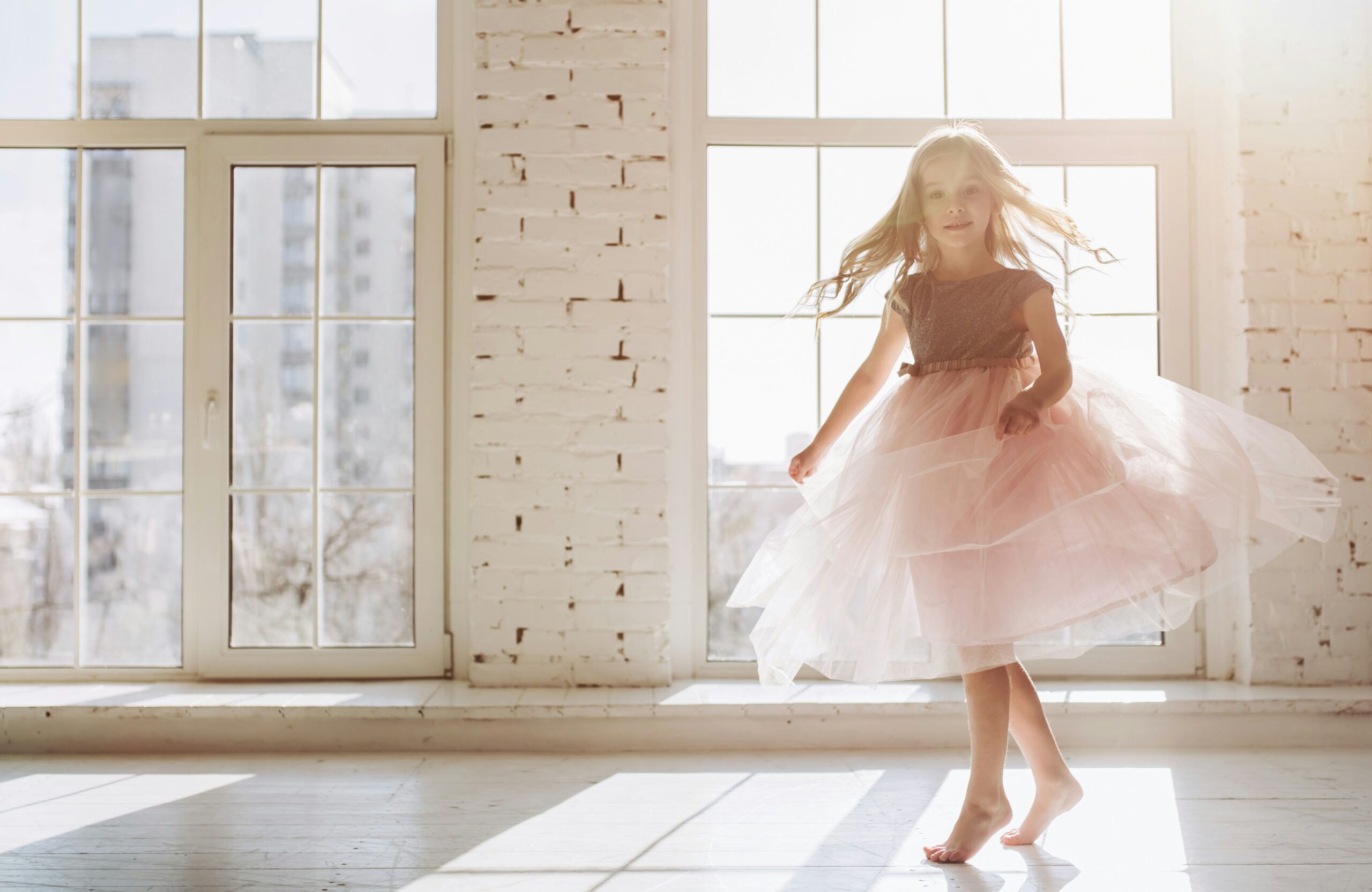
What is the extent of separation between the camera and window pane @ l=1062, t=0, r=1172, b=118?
9.64 feet

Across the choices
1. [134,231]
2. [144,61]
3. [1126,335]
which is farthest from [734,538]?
[144,61]

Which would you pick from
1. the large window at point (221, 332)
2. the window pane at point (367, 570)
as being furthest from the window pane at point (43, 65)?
the window pane at point (367, 570)

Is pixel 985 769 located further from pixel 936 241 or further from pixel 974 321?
pixel 936 241

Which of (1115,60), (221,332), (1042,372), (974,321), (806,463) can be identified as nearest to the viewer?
(1042,372)

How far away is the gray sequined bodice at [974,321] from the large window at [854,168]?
1008 millimetres

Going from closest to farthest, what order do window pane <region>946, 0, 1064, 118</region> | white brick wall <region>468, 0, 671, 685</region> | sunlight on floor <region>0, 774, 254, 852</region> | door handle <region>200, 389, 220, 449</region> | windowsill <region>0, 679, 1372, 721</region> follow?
sunlight on floor <region>0, 774, 254, 852</region> → windowsill <region>0, 679, 1372, 721</region> → white brick wall <region>468, 0, 671, 685</region> → door handle <region>200, 389, 220, 449</region> → window pane <region>946, 0, 1064, 118</region>

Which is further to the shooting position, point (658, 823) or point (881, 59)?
point (881, 59)

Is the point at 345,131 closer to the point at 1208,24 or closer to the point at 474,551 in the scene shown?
the point at 474,551

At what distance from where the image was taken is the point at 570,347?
2729mm

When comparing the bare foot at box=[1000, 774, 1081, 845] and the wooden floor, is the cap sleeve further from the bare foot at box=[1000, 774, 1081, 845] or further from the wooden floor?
the wooden floor

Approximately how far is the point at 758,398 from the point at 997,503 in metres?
1.34

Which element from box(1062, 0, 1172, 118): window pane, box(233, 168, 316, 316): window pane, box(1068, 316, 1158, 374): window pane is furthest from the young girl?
box(233, 168, 316, 316): window pane

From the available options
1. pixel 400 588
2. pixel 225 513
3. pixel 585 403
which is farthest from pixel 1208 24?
pixel 225 513

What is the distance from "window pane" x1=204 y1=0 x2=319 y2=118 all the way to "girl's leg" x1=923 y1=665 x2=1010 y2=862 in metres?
2.42
